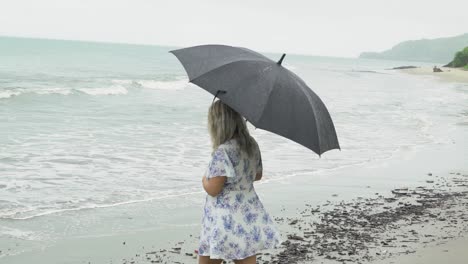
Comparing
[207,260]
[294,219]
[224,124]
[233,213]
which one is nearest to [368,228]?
[294,219]

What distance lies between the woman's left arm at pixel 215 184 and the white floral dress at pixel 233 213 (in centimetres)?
3

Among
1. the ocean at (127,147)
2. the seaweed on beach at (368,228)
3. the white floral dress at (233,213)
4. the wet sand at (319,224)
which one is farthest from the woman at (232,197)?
the ocean at (127,147)

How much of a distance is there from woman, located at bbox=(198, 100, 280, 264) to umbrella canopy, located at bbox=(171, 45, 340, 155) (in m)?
0.13

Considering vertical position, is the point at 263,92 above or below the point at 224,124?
above

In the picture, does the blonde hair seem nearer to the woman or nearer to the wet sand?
the woman

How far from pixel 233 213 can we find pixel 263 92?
2.63ft

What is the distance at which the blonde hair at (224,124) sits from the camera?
3848 mm

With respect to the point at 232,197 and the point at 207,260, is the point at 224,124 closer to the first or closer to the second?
the point at 232,197

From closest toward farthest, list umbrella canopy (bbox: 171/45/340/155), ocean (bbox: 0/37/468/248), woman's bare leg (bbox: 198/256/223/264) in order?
umbrella canopy (bbox: 171/45/340/155), woman's bare leg (bbox: 198/256/223/264), ocean (bbox: 0/37/468/248)

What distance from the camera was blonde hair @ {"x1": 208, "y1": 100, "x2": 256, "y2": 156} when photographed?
385cm

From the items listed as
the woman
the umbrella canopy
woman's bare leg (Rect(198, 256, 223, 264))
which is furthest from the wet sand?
the umbrella canopy

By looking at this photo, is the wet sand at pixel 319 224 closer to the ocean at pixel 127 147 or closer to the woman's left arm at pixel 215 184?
the ocean at pixel 127 147

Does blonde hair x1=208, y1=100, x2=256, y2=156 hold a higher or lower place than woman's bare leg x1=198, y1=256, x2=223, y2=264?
higher

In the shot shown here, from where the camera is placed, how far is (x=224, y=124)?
384cm
